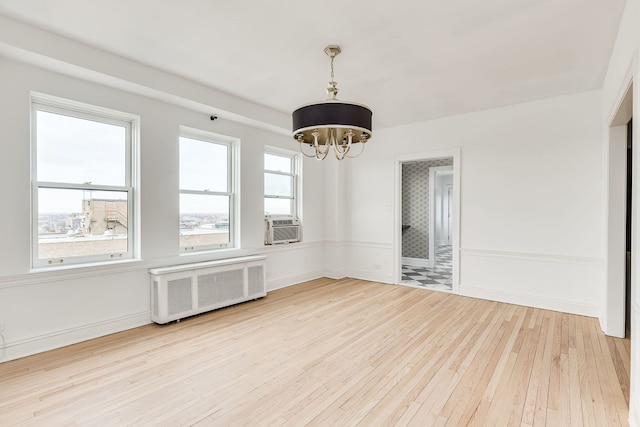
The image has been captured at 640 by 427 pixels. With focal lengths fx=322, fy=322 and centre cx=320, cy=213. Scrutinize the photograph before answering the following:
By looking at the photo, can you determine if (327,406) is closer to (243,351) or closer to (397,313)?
(243,351)

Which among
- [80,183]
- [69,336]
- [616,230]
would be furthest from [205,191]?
[616,230]

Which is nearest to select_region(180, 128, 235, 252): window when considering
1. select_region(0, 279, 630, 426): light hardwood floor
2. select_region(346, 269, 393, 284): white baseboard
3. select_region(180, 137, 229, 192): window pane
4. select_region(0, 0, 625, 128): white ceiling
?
select_region(180, 137, 229, 192): window pane

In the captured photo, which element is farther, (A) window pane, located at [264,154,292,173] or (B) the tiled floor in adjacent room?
(B) the tiled floor in adjacent room

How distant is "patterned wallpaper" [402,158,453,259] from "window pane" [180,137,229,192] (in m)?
4.53

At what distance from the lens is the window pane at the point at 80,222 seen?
3160 mm

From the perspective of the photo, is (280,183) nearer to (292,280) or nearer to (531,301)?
(292,280)

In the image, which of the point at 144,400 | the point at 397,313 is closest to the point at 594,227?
the point at 397,313

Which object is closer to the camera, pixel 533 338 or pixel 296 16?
pixel 296 16

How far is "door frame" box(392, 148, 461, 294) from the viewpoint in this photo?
16.7 feet

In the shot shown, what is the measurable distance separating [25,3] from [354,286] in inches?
203

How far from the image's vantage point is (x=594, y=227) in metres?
4.09

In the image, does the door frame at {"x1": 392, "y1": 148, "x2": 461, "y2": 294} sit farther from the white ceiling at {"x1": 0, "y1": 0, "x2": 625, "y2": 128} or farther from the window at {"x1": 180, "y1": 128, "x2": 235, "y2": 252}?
the window at {"x1": 180, "y1": 128, "x2": 235, "y2": 252}

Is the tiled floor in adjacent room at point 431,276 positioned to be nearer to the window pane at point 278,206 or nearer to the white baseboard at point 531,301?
the white baseboard at point 531,301

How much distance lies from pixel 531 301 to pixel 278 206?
4.10m
